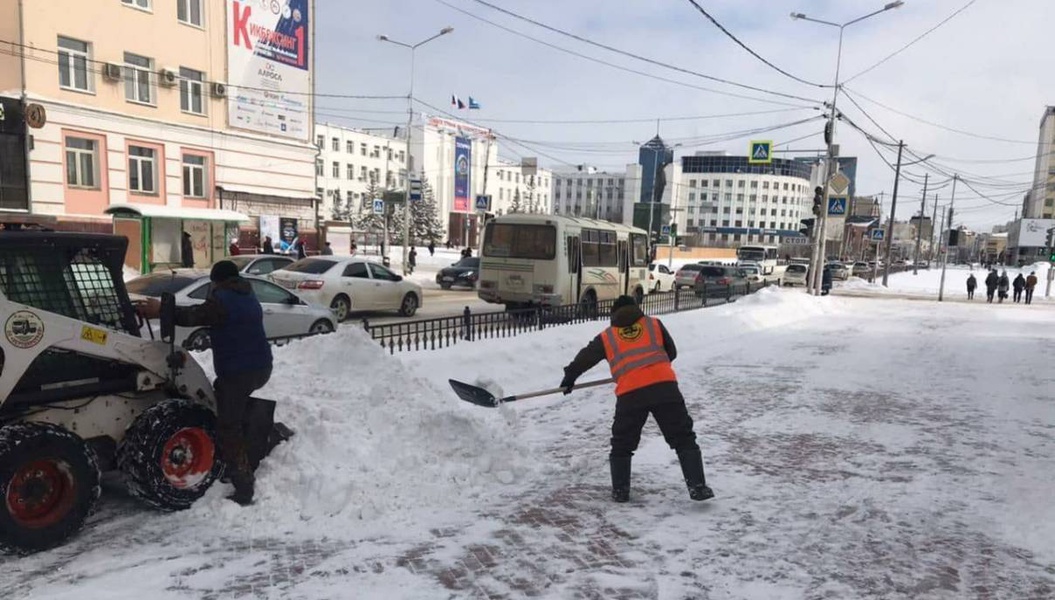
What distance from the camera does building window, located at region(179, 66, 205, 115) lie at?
86.3 ft

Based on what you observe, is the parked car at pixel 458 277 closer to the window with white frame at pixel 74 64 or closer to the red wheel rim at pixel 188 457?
the window with white frame at pixel 74 64

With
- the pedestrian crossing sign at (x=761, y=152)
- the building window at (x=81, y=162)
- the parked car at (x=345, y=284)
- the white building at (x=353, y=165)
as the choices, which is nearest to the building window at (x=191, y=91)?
the building window at (x=81, y=162)

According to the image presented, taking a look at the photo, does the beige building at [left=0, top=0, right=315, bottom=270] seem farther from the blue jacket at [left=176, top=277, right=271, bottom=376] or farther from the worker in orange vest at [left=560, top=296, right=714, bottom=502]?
the worker in orange vest at [left=560, top=296, right=714, bottom=502]

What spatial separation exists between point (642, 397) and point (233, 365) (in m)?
3.11

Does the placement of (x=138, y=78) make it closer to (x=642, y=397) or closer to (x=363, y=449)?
(x=363, y=449)

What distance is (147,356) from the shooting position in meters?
4.64

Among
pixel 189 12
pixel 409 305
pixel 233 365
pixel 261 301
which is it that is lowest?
pixel 409 305

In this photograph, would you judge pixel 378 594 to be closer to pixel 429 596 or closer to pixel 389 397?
Answer: pixel 429 596

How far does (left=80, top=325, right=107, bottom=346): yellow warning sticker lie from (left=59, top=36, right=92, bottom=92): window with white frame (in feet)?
76.3

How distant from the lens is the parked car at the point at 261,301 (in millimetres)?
9539

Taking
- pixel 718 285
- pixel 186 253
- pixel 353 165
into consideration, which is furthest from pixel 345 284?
pixel 353 165

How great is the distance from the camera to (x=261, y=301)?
10.6m

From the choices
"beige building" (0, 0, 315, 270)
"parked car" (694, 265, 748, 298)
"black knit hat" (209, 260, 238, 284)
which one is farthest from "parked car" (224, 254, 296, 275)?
"parked car" (694, 265, 748, 298)

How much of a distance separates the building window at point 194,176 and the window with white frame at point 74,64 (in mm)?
4598
